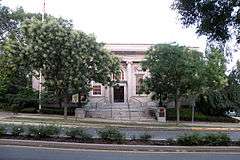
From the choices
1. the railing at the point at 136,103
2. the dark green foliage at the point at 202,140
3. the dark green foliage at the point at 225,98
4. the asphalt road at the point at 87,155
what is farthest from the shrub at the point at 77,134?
the dark green foliage at the point at 225,98

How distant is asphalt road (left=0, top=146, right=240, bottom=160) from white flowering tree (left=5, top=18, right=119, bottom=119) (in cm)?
2293

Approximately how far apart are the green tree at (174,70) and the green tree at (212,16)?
26.1 metres

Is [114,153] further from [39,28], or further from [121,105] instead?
[121,105]

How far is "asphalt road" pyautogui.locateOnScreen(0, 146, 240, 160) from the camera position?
13.7 m

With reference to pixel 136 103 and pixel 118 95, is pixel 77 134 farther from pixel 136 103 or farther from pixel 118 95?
pixel 118 95

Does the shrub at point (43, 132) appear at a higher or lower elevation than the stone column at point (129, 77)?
lower

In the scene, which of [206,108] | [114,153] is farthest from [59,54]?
[114,153]

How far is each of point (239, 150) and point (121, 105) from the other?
125 feet

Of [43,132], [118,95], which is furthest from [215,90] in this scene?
[43,132]

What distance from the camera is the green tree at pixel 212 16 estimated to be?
1339cm

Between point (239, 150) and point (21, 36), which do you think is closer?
point (239, 150)

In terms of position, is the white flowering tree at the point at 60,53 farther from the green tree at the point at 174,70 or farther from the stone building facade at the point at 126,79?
the stone building facade at the point at 126,79

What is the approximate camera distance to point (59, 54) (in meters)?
38.3

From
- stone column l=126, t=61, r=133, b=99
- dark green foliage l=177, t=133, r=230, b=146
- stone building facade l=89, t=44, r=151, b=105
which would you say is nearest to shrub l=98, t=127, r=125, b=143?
dark green foliage l=177, t=133, r=230, b=146
